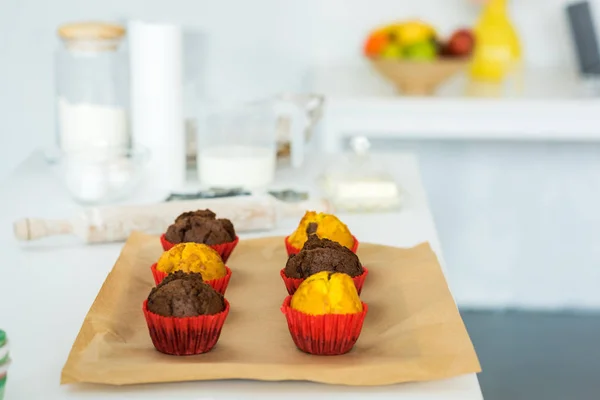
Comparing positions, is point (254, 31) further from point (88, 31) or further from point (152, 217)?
point (152, 217)

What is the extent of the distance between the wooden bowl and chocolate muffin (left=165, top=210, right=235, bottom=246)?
1.39m

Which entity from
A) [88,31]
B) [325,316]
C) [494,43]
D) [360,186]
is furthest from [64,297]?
[494,43]

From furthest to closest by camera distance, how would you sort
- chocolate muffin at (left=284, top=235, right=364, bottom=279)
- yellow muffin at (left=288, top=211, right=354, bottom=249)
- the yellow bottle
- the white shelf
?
the yellow bottle → the white shelf → yellow muffin at (left=288, top=211, right=354, bottom=249) → chocolate muffin at (left=284, top=235, right=364, bottom=279)

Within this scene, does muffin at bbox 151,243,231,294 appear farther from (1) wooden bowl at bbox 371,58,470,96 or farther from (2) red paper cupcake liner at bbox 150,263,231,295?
(1) wooden bowl at bbox 371,58,470,96

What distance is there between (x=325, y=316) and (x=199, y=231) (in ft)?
1.09

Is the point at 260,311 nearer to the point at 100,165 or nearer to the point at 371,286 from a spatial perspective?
the point at 371,286

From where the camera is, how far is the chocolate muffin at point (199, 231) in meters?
1.18

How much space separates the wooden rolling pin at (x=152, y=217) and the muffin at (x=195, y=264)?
0.30 meters

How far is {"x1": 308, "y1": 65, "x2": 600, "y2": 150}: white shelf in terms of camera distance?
245 centimetres

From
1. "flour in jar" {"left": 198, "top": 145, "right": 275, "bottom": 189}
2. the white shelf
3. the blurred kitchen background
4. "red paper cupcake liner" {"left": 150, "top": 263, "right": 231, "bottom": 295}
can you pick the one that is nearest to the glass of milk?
"flour in jar" {"left": 198, "top": 145, "right": 275, "bottom": 189}

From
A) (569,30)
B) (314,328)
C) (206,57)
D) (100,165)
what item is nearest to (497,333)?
(569,30)

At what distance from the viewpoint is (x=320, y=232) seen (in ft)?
3.86

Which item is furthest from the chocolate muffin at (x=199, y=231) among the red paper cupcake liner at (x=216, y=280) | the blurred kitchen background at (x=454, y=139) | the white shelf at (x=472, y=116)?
the blurred kitchen background at (x=454, y=139)

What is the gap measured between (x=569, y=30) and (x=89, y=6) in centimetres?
145
